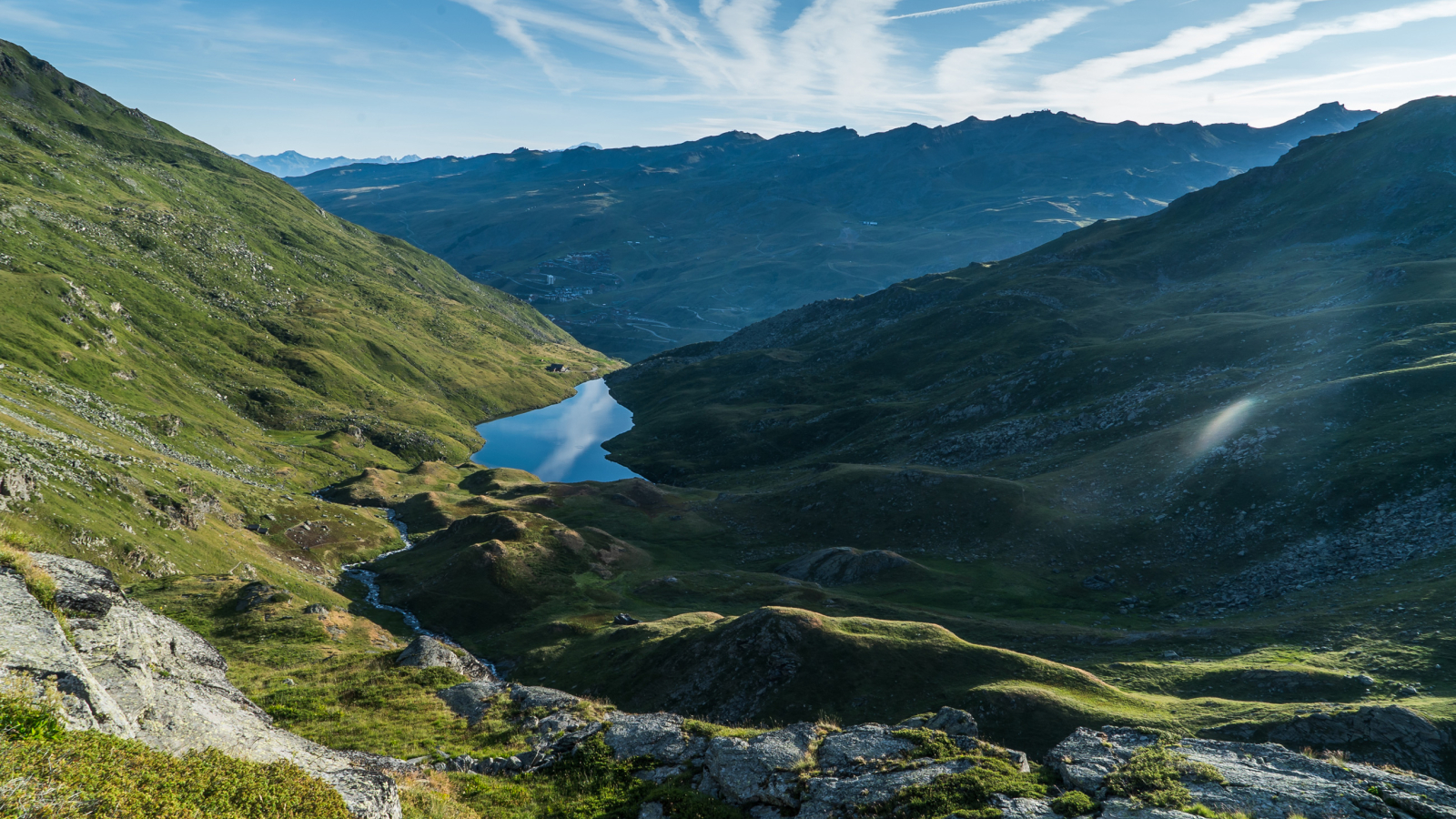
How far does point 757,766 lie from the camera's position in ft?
74.6

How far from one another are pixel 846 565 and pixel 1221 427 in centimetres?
5270

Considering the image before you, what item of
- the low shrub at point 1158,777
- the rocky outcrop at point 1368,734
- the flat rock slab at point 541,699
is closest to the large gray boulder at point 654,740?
the flat rock slab at point 541,699

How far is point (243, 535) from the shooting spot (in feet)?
317

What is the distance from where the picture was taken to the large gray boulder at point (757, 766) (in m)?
21.8

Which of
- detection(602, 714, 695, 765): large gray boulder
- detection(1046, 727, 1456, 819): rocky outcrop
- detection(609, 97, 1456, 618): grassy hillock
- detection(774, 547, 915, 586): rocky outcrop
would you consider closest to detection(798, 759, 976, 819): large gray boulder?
detection(1046, 727, 1456, 819): rocky outcrop

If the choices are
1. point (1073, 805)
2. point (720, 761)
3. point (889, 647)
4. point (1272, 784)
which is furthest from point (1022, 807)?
point (889, 647)

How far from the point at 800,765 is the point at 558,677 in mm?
41572

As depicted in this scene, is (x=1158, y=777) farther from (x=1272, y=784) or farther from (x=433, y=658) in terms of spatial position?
(x=433, y=658)

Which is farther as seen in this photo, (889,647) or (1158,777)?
(889,647)

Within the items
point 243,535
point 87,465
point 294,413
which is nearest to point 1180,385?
point 243,535

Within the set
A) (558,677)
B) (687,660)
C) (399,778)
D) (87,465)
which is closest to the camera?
(399,778)

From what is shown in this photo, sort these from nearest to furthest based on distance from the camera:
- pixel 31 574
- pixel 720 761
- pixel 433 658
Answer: pixel 31 574 → pixel 720 761 → pixel 433 658

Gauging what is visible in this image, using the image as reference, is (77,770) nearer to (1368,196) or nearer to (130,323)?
(130,323)

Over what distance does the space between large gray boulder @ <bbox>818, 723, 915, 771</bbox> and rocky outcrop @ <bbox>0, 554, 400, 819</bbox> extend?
13398 millimetres
